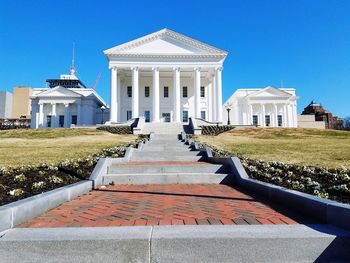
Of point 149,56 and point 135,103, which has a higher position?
point 149,56

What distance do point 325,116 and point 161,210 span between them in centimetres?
8026

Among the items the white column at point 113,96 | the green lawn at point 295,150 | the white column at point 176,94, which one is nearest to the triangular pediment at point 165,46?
the white column at point 113,96

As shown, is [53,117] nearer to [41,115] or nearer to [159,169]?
[41,115]

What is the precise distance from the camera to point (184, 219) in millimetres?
4297

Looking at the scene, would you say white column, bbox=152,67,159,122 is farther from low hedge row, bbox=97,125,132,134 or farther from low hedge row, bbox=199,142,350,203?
low hedge row, bbox=199,142,350,203

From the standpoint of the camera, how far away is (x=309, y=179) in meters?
6.65

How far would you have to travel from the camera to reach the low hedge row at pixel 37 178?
525 centimetres

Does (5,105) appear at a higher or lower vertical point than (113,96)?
higher

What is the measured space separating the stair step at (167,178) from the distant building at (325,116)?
71.8 meters

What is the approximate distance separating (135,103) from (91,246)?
136ft

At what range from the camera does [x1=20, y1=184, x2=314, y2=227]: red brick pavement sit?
4.17 metres

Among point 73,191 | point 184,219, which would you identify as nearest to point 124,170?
point 73,191

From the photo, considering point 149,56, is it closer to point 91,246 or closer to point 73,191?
point 73,191

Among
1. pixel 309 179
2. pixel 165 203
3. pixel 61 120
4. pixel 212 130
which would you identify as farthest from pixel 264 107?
pixel 165 203
